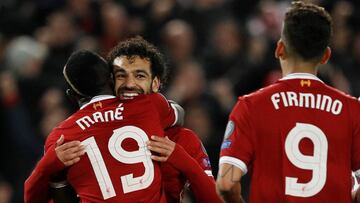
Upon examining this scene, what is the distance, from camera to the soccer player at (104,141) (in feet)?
18.4

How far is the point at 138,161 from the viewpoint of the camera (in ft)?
18.6

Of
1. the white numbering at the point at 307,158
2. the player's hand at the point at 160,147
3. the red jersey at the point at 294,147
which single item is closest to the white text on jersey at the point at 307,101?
the red jersey at the point at 294,147

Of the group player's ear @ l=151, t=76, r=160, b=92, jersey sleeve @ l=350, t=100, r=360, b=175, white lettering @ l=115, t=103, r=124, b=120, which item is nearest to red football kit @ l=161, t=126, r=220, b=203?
player's ear @ l=151, t=76, r=160, b=92

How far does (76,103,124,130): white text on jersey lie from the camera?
5750 millimetres

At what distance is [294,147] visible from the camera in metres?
5.12

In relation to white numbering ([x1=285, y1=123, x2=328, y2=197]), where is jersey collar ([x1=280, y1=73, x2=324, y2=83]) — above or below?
above

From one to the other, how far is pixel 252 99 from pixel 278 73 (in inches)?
212

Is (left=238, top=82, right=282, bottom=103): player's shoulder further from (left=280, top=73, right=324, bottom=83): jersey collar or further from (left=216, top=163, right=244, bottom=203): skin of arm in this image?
(left=216, top=163, right=244, bottom=203): skin of arm

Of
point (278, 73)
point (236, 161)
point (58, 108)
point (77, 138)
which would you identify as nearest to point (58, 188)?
point (77, 138)

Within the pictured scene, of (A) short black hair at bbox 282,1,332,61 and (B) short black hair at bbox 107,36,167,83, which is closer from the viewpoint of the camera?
(A) short black hair at bbox 282,1,332,61

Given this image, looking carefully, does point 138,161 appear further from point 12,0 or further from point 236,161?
point 12,0

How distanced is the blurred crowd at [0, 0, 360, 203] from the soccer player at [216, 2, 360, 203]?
412 cm

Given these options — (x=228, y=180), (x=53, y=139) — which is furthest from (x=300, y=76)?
(x=53, y=139)

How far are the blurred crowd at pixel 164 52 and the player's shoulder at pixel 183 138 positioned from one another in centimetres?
306
